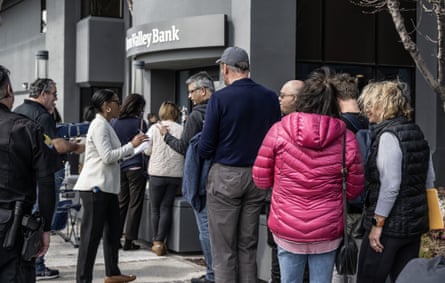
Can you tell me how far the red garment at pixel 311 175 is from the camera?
428 cm

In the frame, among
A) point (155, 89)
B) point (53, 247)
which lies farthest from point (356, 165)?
point (155, 89)

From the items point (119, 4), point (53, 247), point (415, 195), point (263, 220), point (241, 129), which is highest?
point (119, 4)

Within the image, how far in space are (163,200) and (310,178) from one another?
486cm

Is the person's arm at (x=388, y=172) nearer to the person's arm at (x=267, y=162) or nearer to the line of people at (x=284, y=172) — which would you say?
the line of people at (x=284, y=172)

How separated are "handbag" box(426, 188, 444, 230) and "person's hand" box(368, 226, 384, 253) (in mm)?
410

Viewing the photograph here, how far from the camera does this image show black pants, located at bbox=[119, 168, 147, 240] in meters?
9.12

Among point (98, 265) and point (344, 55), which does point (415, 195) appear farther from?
point (344, 55)

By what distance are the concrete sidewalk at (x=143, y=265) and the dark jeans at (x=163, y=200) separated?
349 mm

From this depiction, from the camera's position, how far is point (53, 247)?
962 centimetres

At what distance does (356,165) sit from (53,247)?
20.8 feet

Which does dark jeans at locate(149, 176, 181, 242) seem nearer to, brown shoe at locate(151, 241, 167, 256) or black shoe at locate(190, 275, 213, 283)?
brown shoe at locate(151, 241, 167, 256)

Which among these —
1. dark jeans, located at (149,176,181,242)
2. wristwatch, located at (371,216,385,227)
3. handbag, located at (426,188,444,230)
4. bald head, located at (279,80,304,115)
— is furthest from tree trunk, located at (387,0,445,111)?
wristwatch, located at (371,216,385,227)

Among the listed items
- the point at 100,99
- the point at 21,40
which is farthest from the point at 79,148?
the point at 21,40

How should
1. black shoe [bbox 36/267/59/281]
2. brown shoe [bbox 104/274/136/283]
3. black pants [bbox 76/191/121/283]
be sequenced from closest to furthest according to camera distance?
1. black pants [bbox 76/191/121/283]
2. brown shoe [bbox 104/274/136/283]
3. black shoe [bbox 36/267/59/281]
